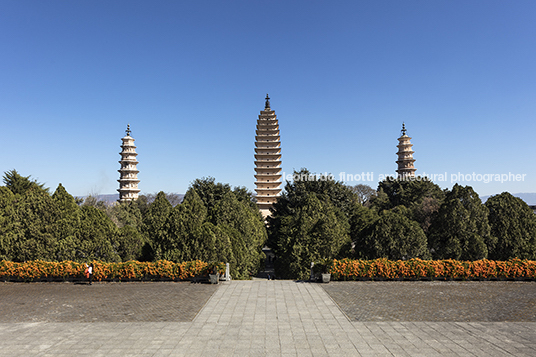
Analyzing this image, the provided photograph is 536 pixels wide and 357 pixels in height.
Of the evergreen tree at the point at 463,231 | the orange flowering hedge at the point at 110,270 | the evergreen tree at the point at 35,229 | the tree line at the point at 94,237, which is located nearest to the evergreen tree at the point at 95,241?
the tree line at the point at 94,237

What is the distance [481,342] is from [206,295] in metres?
10.6

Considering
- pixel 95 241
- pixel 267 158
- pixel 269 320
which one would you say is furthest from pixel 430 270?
pixel 267 158

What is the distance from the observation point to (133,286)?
1812 cm

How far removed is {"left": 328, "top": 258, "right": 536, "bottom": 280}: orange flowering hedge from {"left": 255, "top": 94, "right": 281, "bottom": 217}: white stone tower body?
5775 cm

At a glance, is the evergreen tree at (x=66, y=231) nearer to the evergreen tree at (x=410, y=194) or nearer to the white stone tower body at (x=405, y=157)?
the evergreen tree at (x=410, y=194)

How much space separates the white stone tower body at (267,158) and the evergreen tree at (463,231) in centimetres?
5571

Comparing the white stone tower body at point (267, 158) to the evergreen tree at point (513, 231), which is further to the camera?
the white stone tower body at point (267, 158)

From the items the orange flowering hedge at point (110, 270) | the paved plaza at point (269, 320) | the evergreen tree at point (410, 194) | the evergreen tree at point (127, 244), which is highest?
the evergreen tree at point (410, 194)

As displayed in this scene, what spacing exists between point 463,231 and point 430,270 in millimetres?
4103

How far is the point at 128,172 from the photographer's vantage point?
78.8 m

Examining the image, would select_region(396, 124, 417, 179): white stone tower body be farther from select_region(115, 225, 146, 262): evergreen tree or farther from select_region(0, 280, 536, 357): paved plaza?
select_region(115, 225, 146, 262): evergreen tree

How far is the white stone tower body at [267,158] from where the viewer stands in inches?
3063

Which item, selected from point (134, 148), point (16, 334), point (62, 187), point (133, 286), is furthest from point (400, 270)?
point (134, 148)

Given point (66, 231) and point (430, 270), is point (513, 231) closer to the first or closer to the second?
point (430, 270)
